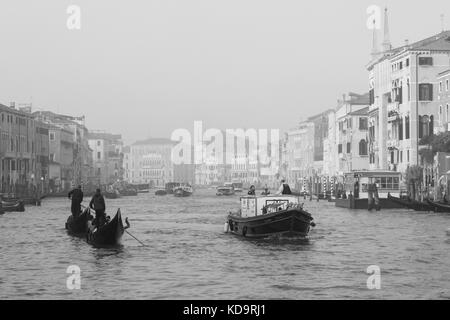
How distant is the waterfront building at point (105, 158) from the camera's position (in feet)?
530

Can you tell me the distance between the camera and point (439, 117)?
2311 inches

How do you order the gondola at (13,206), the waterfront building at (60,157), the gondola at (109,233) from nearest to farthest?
the gondola at (109,233) < the gondola at (13,206) < the waterfront building at (60,157)

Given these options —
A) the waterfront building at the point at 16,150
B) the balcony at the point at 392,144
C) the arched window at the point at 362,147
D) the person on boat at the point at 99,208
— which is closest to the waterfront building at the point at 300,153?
the arched window at the point at 362,147

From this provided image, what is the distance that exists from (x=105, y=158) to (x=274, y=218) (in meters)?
139

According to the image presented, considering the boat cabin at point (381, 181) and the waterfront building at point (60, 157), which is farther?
the waterfront building at point (60, 157)

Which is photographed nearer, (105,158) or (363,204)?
(363,204)

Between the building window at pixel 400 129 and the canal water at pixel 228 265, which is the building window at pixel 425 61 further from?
the canal water at pixel 228 265

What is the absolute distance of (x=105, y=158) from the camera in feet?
542

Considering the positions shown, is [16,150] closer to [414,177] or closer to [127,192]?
[127,192]

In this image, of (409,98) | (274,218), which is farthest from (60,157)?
(274,218)

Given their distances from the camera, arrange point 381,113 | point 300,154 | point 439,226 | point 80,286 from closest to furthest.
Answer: point 80,286, point 439,226, point 381,113, point 300,154
